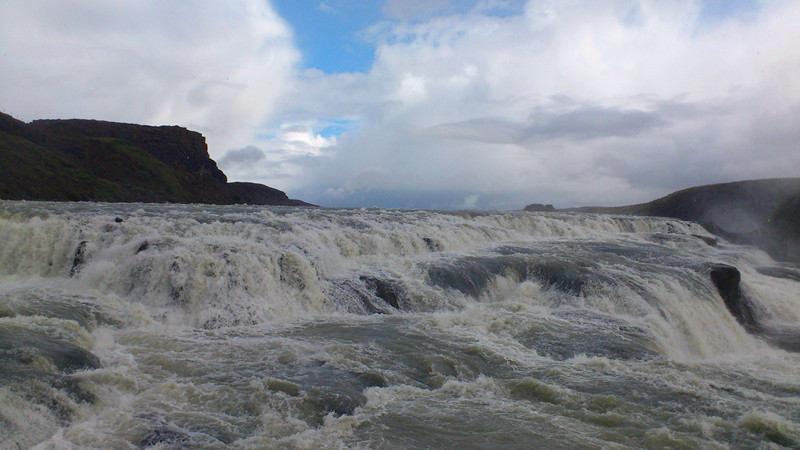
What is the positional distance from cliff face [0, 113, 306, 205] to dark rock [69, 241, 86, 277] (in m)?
56.0

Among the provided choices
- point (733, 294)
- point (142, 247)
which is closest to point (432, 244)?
point (733, 294)

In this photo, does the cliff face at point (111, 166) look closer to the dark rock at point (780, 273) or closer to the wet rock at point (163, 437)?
the wet rock at point (163, 437)

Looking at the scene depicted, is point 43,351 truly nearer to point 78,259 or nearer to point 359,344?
point 359,344

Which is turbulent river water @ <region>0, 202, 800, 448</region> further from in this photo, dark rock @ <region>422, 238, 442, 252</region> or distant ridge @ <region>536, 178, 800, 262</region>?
distant ridge @ <region>536, 178, 800, 262</region>

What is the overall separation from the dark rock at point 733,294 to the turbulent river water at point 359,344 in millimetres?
225

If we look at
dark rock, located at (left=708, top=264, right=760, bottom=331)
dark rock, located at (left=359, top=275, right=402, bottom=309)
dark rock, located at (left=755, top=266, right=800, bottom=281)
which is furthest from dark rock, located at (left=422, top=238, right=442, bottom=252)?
dark rock, located at (left=755, top=266, right=800, bottom=281)

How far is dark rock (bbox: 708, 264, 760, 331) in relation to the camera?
54.4 ft

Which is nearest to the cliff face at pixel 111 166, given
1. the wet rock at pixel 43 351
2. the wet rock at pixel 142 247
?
the wet rock at pixel 142 247

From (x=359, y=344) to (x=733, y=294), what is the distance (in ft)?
45.2

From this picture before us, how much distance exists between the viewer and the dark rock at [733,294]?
16.6 m

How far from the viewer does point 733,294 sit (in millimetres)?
17125

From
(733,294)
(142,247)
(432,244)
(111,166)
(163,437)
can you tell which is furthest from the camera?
(111,166)

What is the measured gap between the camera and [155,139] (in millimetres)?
109062

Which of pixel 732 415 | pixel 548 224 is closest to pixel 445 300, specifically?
pixel 732 415
